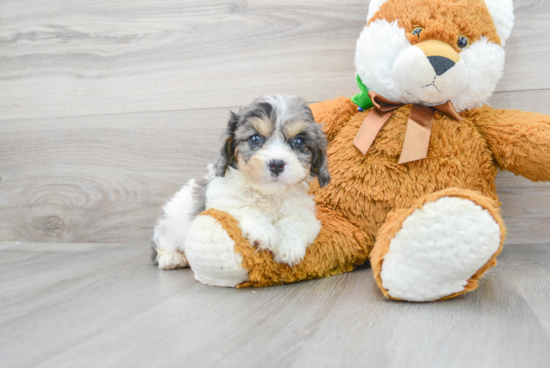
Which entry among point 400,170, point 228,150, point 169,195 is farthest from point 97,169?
point 400,170

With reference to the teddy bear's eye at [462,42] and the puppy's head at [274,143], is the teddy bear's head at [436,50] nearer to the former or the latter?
the teddy bear's eye at [462,42]

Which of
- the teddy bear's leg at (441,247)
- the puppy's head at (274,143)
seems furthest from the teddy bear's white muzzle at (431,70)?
the teddy bear's leg at (441,247)

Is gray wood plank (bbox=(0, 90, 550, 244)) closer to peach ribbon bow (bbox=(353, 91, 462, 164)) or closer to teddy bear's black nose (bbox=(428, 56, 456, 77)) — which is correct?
peach ribbon bow (bbox=(353, 91, 462, 164))

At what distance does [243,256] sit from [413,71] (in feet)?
2.77

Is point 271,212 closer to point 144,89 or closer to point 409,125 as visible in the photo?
point 409,125

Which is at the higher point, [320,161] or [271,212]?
[320,161]

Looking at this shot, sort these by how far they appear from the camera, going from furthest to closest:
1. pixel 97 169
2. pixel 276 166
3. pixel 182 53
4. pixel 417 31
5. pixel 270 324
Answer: pixel 97 169 → pixel 182 53 → pixel 417 31 → pixel 276 166 → pixel 270 324

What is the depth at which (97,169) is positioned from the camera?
2.53 m

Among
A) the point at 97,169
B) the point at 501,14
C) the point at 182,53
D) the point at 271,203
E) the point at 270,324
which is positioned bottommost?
the point at 97,169

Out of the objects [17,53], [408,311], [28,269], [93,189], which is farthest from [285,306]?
[17,53]

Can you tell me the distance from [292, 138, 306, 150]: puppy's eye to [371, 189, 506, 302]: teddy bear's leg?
0.41 meters

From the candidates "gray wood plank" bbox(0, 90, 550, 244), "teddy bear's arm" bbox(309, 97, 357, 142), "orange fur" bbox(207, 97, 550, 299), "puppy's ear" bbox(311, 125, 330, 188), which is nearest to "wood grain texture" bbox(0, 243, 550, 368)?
"orange fur" bbox(207, 97, 550, 299)

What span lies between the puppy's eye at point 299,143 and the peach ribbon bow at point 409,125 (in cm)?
29

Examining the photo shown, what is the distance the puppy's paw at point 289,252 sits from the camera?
1.46 m
